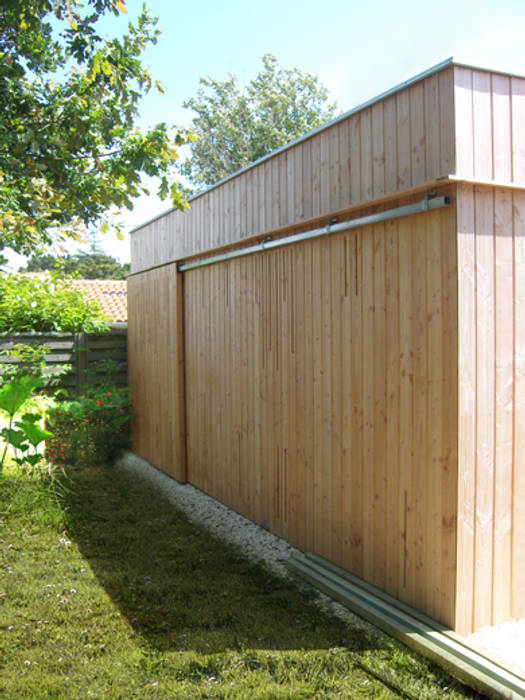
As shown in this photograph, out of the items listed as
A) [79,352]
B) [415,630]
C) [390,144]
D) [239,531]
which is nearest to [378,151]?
[390,144]

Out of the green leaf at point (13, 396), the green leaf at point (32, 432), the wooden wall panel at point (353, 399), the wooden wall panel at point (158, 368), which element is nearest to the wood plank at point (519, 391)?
the wooden wall panel at point (353, 399)

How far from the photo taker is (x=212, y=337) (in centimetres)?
600

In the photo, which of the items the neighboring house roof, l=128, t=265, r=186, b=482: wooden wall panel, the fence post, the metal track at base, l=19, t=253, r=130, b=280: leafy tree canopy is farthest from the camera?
l=19, t=253, r=130, b=280: leafy tree canopy

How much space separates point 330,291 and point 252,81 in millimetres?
24873

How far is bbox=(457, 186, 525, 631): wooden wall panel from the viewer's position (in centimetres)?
306

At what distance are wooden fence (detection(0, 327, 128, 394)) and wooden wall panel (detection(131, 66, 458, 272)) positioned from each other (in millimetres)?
3023

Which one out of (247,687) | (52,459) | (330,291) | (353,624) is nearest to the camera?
(247,687)

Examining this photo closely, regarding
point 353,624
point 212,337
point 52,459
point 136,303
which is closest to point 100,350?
point 136,303

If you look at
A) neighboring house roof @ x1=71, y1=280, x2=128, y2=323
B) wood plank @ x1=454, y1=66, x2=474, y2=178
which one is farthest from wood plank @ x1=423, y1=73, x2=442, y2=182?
neighboring house roof @ x1=71, y1=280, x2=128, y2=323

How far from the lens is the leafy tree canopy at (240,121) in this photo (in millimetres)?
25578

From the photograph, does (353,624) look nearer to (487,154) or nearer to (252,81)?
(487,154)

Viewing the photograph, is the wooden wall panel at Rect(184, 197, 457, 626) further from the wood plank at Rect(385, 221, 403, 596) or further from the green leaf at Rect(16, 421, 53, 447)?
the green leaf at Rect(16, 421, 53, 447)

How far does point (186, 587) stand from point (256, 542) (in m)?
0.94

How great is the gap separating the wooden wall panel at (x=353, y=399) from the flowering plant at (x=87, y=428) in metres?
2.44
